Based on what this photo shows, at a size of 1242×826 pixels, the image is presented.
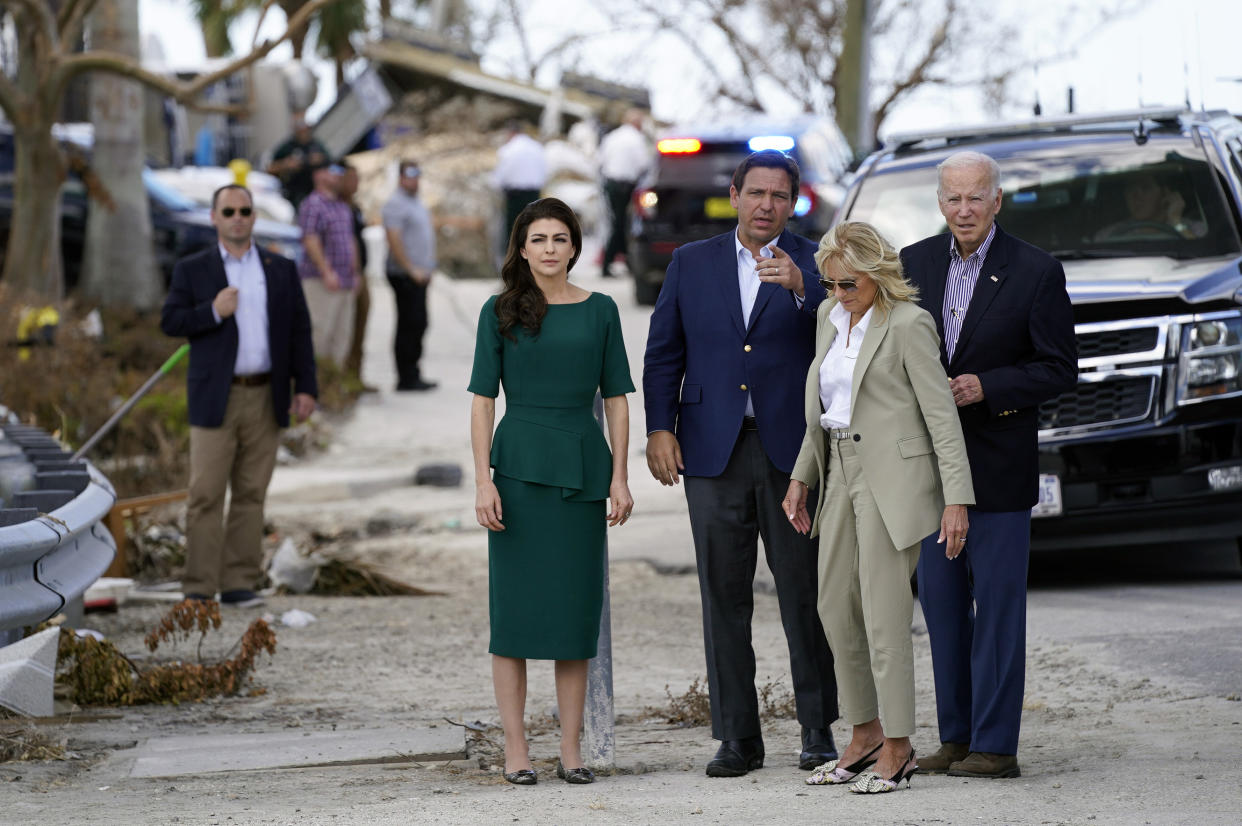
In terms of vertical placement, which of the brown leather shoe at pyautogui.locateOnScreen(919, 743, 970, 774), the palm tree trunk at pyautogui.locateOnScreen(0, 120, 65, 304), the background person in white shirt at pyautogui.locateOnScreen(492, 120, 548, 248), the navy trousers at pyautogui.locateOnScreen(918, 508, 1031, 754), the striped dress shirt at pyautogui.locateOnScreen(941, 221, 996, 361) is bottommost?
the brown leather shoe at pyautogui.locateOnScreen(919, 743, 970, 774)

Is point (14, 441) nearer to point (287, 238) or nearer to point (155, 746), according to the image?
point (155, 746)

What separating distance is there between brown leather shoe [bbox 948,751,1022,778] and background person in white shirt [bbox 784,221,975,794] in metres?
0.17

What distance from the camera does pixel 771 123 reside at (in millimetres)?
19922

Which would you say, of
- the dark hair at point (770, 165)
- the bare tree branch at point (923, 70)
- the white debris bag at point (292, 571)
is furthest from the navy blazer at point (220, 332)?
the bare tree branch at point (923, 70)

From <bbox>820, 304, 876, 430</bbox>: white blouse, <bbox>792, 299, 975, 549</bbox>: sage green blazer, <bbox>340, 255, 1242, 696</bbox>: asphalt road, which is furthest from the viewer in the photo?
<bbox>340, 255, 1242, 696</bbox>: asphalt road

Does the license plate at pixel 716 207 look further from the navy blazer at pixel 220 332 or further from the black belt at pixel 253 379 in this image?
the black belt at pixel 253 379

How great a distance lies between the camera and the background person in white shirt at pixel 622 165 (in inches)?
917

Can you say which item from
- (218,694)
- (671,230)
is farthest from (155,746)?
(671,230)

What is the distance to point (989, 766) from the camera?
5391mm

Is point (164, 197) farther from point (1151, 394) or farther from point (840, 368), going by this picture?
point (840, 368)

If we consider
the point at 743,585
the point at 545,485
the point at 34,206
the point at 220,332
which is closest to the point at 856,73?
the point at 34,206

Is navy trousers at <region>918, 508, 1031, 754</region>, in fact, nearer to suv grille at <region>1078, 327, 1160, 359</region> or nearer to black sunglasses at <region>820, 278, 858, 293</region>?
black sunglasses at <region>820, 278, 858, 293</region>

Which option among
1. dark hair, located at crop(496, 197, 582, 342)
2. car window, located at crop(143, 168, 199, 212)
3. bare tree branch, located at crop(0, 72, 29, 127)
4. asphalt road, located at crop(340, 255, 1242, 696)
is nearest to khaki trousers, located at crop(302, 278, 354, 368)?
asphalt road, located at crop(340, 255, 1242, 696)

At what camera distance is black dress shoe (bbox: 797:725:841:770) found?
18.7ft
